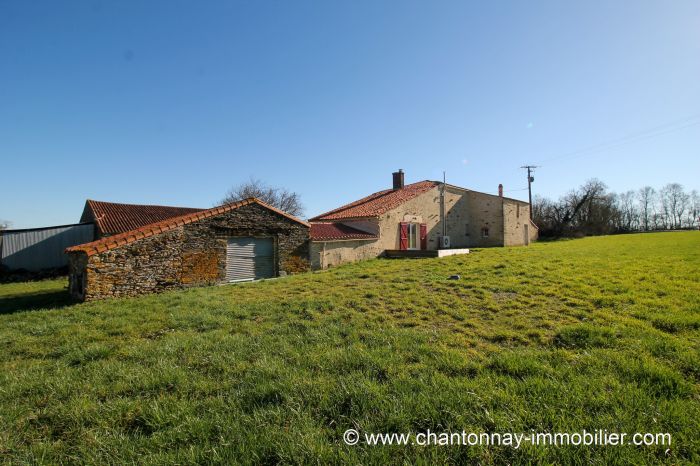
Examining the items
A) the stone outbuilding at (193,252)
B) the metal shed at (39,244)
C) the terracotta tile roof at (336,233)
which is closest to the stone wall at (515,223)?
the terracotta tile roof at (336,233)

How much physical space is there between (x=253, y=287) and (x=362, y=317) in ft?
18.4

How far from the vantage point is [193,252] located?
11.2 metres

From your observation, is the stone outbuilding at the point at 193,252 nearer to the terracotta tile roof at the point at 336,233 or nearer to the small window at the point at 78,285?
the small window at the point at 78,285

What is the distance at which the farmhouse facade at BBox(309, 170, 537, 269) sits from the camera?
55.2 ft

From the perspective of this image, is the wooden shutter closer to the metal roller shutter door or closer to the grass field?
the metal roller shutter door

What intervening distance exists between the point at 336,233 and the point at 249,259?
566 cm

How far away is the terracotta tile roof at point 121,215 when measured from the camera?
18.3m

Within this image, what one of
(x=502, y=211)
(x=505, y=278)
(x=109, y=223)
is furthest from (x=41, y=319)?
(x=502, y=211)

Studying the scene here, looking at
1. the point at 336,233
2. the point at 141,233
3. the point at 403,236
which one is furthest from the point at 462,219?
the point at 141,233

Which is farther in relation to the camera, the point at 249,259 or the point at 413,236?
the point at 413,236

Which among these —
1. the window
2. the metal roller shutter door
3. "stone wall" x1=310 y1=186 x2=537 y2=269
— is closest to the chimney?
"stone wall" x1=310 y1=186 x2=537 y2=269

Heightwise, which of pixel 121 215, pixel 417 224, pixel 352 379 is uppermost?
pixel 121 215

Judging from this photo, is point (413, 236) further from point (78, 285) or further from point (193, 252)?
point (78, 285)

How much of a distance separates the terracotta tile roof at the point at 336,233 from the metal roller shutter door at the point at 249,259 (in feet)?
8.04
